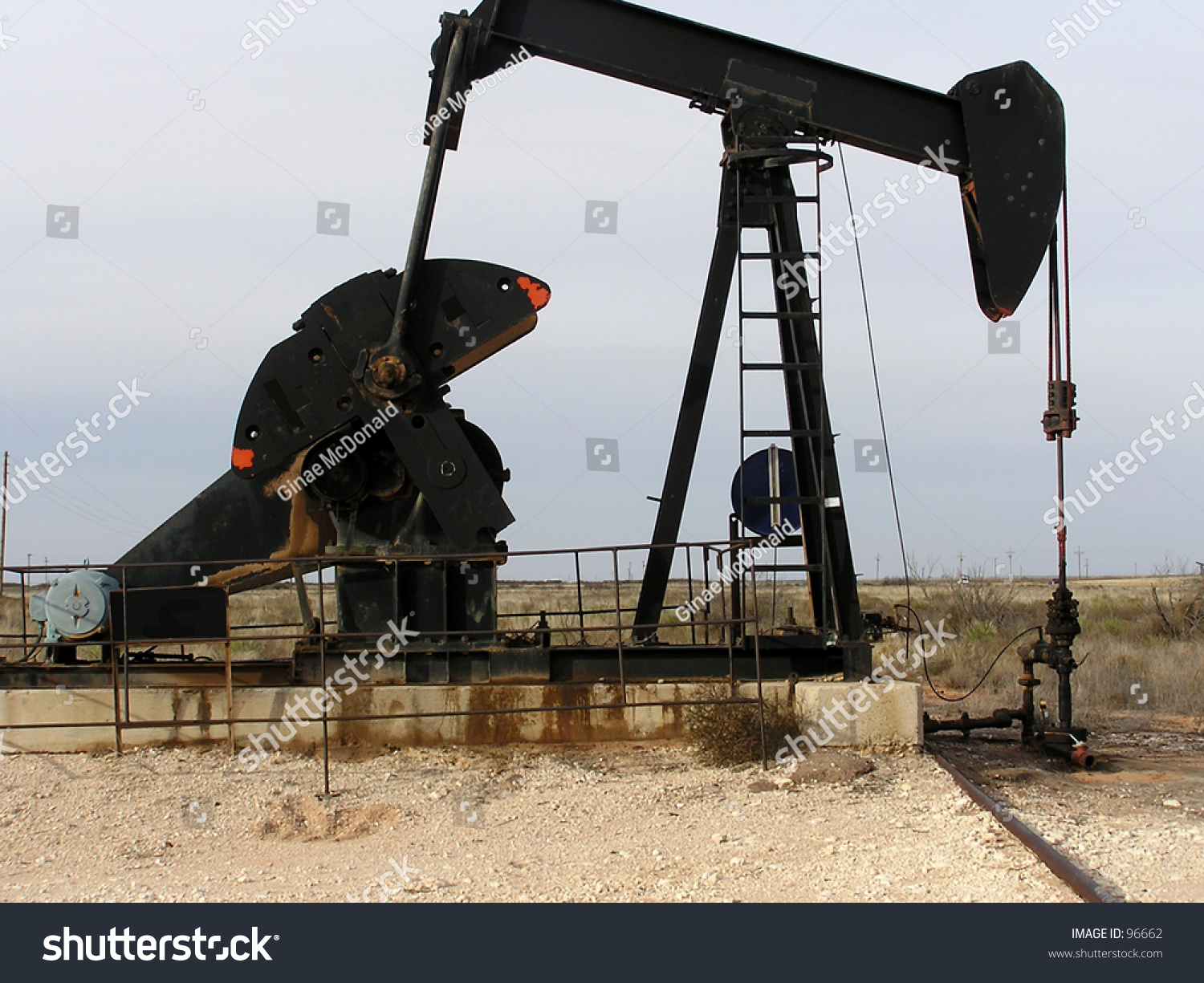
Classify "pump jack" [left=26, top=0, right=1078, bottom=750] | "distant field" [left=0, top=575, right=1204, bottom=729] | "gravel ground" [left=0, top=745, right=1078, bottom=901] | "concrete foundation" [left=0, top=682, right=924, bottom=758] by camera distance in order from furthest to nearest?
"distant field" [left=0, top=575, right=1204, bottom=729] → "pump jack" [left=26, top=0, right=1078, bottom=750] → "concrete foundation" [left=0, top=682, right=924, bottom=758] → "gravel ground" [left=0, top=745, right=1078, bottom=901]

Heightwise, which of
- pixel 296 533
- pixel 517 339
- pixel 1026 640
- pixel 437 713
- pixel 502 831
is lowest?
pixel 1026 640

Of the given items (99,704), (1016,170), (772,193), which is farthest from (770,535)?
(99,704)

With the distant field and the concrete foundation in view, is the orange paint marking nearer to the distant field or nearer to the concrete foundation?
the distant field

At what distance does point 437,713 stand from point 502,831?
1.58m

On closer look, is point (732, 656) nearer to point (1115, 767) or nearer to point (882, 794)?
point (882, 794)

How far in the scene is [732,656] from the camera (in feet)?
25.4

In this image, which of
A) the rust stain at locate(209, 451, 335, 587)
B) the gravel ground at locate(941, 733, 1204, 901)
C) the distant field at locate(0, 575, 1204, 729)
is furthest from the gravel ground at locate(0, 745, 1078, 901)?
the rust stain at locate(209, 451, 335, 587)

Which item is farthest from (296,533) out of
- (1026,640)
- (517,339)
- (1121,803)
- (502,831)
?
(1026,640)

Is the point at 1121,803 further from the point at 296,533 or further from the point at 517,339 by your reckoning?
the point at 296,533

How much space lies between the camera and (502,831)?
6020mm

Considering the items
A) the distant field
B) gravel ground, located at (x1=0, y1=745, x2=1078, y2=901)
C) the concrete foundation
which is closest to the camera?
gravel ground, located at (x1=0, y1=745, x2=1078, y2=901)

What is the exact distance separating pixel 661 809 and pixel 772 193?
425cm

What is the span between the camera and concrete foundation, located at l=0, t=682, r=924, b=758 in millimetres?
7391

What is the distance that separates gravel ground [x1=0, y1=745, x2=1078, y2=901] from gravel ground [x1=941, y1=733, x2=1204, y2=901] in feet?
1.19
